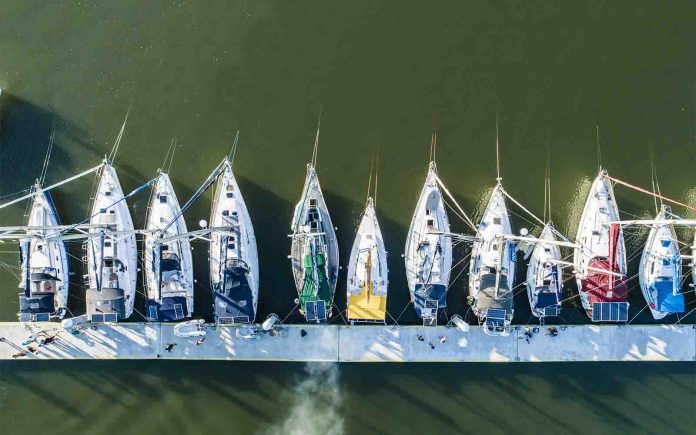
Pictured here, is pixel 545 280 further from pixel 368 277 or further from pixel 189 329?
pixel 189 329

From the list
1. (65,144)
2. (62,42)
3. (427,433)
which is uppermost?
(62,42)

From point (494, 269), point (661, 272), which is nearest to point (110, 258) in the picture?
point (494, 269)

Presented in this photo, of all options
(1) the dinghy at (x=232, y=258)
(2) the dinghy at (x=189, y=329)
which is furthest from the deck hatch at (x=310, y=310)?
(2) the dinghy at (x=189, y=329)

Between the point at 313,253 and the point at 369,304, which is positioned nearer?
the point at 313,253

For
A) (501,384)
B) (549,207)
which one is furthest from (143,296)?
(549,207)

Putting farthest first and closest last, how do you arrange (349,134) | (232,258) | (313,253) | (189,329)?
(349,134) < (232,258) < (313,253) < (189,329)

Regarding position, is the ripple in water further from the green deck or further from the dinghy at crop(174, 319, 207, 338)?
the dinghy at crop(174, 319, 207, 338)

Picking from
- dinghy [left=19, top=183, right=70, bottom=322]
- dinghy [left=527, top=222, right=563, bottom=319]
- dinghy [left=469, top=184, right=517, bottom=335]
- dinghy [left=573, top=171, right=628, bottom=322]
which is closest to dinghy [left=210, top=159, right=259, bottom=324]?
dinghy [left=19, top=183, right=70, bottom=322]

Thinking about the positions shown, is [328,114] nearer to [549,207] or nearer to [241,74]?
[241,74]
